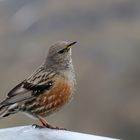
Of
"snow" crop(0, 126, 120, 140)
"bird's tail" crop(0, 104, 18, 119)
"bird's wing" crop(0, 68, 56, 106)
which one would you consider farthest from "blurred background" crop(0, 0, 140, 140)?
"snow" crop(0, 126, 120, 140)

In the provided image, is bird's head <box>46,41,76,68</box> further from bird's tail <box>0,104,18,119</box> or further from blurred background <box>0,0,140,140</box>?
blurred background <box>0,0,140,140</box>

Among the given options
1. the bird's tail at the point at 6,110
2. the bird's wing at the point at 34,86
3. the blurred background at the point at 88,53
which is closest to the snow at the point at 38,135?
the bird's tail at the point at 6,110

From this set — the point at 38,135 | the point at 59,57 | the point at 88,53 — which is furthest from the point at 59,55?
the point at 88,53

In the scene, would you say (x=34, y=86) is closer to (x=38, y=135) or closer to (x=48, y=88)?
(x=48, y=88)

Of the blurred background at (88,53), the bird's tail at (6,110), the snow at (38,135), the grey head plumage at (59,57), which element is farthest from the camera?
the blurred background at (88,53)

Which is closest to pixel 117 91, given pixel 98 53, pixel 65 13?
pixel 98 53

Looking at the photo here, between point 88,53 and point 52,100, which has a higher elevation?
point 88,53

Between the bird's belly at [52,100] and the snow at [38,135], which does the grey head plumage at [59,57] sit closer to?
the bird's belly at [52,100]

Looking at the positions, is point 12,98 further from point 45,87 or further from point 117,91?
point 117,91
